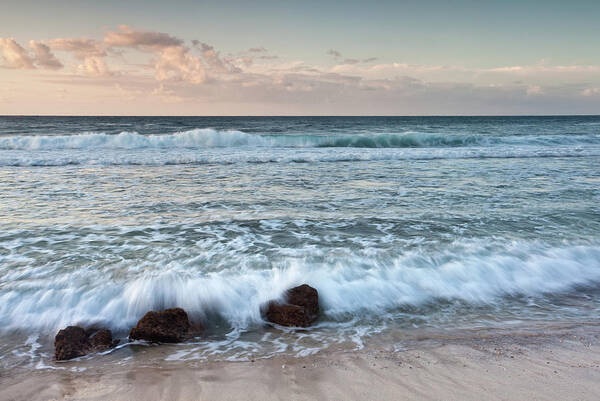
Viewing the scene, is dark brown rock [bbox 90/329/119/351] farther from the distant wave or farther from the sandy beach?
the distant wave

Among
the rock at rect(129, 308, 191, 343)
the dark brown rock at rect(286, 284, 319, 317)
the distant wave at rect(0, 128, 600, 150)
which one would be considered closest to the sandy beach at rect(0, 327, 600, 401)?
the rock at rect(129, 308, 191, 343)

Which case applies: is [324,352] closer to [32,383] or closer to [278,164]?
[32,383]

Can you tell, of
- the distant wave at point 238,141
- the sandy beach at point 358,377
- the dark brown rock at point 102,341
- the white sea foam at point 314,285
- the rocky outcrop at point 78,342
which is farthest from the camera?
the distant wave at point 238,141

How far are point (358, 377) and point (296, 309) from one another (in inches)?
45.3

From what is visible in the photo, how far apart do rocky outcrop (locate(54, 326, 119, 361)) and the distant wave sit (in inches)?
908

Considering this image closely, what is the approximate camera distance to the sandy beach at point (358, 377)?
2877 millimetres

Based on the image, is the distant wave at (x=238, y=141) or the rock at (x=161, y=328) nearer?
the rock at (x=161, y=328)

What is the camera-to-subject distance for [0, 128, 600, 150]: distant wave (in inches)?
1045

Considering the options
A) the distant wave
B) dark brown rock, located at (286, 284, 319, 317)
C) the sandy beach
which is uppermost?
the distant wave

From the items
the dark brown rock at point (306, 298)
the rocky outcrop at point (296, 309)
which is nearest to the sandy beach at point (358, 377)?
the rocky outcrop at point (296, 309)

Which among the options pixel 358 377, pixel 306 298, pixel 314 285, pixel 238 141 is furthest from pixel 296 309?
pixel 238 141

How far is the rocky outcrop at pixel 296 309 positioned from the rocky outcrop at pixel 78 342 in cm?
155

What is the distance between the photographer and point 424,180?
39.7ft

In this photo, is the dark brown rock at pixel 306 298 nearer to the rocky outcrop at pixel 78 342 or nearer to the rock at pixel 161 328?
the rock at pixel 161 328
